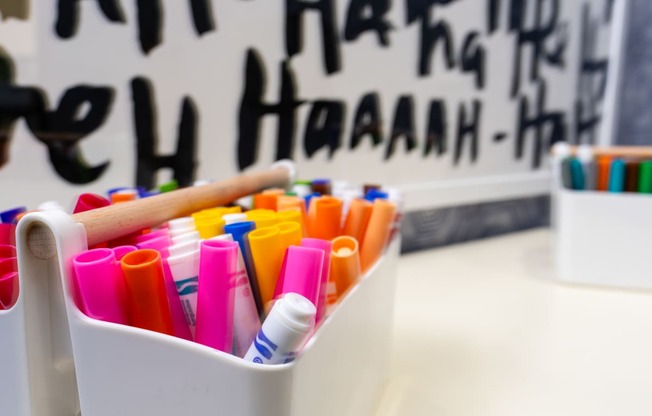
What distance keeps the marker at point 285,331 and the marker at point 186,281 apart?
40 mm

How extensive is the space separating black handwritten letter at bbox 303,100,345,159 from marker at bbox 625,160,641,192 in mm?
327

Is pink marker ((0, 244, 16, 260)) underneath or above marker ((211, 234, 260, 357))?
above

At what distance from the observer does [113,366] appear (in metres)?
0.21

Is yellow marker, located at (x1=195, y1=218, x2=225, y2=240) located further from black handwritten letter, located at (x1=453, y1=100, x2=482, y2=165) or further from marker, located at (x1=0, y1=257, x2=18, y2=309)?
black handwritten letter, located at (x1=453, y1=100, x2=482, y2=165)

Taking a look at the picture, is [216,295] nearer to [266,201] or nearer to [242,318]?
[242,318]

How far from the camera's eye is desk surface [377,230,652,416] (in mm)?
372

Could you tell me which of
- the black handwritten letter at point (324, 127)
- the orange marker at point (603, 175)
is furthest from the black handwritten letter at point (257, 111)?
the orange marker at point (603, 175)

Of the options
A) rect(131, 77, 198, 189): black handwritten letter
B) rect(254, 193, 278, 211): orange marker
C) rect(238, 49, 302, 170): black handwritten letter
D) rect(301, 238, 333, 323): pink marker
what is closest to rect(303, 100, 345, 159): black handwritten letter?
rect(238, 49, 302, 170): black handwritten letter

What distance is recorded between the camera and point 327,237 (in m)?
0.32

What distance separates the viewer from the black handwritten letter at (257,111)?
538mm

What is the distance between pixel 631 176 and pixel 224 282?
530 millimetres

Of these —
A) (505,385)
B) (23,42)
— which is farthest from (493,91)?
(23,42)

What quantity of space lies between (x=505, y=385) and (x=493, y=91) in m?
0.52

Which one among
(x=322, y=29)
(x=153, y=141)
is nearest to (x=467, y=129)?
(x=322, y=29)
